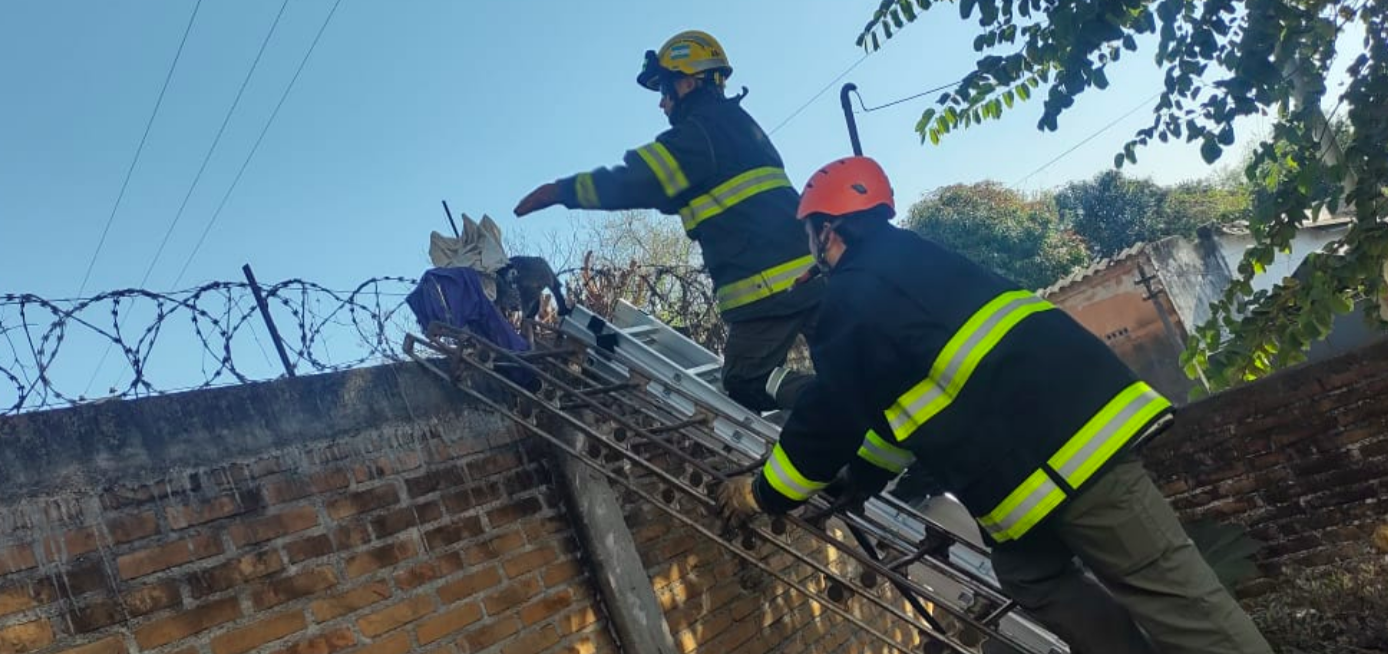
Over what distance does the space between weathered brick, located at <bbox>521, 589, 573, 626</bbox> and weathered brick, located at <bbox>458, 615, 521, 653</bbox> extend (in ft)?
0.16

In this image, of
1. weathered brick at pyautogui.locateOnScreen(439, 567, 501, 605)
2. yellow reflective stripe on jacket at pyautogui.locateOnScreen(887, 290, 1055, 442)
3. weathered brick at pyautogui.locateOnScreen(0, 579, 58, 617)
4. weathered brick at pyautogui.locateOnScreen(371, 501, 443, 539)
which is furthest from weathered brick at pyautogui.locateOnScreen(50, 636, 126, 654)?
yellow reflective stripe on jacket at pyautogui.locateOnScreen(887, 290, 1055, 442)

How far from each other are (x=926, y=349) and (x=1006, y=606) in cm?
86

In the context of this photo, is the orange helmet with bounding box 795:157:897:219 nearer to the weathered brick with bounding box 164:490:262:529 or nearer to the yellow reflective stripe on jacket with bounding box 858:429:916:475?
the yellow reflective stripe on jacket with bounding box 858:429:916:475

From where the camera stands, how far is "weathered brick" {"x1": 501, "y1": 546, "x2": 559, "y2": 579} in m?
3.16

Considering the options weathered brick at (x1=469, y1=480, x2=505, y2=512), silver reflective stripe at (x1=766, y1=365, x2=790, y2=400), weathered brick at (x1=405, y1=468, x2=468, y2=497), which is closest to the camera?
weathered brick at (x1=405, y1=468, x2=468, y2=497)

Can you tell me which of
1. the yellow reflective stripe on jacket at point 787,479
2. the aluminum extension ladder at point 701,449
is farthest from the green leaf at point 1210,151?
the yellow reflective stripe on jacket at point 787,479

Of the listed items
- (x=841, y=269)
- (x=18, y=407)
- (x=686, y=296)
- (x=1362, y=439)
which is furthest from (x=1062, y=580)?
(x=1362, y=439)

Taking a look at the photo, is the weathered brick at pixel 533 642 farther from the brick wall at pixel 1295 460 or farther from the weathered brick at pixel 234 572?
the brick wall at pixel 1295 460

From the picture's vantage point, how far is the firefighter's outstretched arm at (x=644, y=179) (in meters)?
3.31

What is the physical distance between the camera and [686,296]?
5.42 m

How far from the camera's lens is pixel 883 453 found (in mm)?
2646

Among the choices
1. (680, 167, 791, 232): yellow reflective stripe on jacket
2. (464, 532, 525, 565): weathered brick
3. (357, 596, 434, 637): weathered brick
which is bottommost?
(357, 596, 434, 637): weathered brick

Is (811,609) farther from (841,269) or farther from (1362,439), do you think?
(1362,439)

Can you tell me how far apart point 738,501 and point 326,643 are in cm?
128
